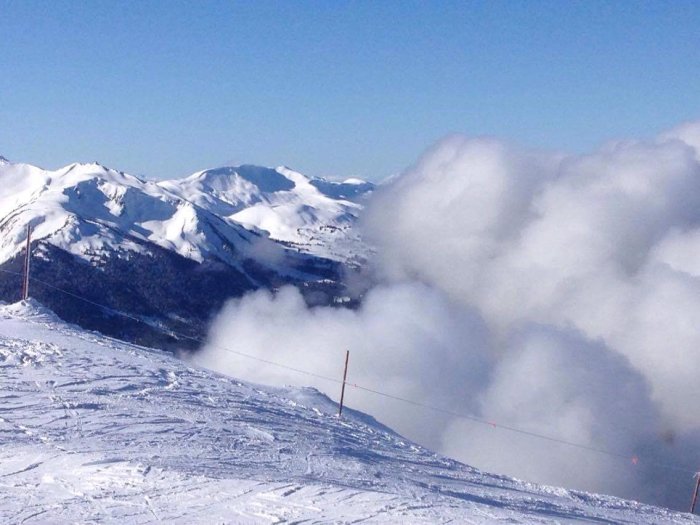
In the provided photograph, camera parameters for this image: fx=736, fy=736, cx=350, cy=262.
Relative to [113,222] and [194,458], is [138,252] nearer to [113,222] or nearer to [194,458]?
[113,222]

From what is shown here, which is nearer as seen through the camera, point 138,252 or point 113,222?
point 138,252

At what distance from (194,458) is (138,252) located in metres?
106

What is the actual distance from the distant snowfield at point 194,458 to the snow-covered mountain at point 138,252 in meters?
60.7

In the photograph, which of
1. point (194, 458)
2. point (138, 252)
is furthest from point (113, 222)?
point (194, 458)

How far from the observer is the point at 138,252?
11331cm

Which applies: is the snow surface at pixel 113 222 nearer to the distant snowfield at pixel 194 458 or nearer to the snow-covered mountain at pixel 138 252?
the snow-covered mountain at pixel 138 252

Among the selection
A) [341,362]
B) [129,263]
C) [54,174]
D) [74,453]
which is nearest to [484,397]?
Answer: [341,362]

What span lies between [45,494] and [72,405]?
5672mm

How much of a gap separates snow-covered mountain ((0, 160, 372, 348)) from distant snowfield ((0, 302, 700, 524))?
60.7 meters

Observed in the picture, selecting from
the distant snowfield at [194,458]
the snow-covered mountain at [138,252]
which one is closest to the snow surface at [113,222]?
the snow-covered mountain at [138,252]

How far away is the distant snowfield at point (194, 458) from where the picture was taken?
29.2ft

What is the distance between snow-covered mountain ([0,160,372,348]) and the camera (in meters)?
92.9

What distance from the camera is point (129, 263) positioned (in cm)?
10669

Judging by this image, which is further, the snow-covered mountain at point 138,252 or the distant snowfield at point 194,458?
the snow-covered mountain at point 138,252
